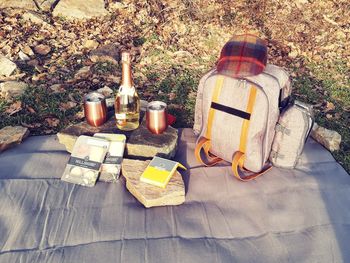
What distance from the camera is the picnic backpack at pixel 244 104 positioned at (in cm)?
257

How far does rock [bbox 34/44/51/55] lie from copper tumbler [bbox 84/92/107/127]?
81.3 inches

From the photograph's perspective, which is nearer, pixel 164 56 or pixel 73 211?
pixel 73 211

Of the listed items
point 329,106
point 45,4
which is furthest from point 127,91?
point 45,4

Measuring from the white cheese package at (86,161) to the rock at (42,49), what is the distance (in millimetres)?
2302

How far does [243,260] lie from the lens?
→ 214 cm

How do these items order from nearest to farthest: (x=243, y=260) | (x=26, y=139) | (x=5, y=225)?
(x=243, y=260) < (x=5, y=225) < (x=26, y=139)

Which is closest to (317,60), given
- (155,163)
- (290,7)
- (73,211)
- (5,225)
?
(290,7)

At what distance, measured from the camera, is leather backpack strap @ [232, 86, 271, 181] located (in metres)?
2.57

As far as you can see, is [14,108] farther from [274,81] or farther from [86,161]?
[274,81]

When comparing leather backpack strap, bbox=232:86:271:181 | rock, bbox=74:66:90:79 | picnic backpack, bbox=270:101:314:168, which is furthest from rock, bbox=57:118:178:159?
rock, bbox=74:66:90:79

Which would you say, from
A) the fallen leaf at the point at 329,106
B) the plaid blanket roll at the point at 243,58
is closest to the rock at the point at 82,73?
the plaid blanket roll at the point at 243,58

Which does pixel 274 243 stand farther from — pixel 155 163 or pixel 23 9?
pixel 23 9

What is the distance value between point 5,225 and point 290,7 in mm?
5090

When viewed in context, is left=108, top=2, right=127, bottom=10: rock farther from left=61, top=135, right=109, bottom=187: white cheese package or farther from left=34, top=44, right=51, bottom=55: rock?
left=61, top=135, right=109, bottom=187: white cheese package
